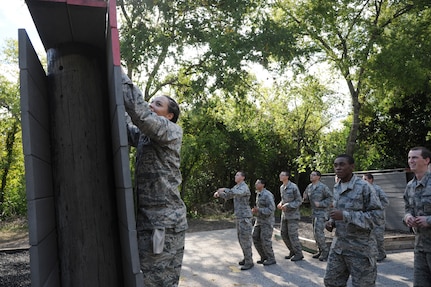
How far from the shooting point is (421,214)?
4.71 m

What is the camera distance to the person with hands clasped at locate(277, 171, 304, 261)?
9.11 m

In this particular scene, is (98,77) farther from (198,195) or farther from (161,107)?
(198,195)

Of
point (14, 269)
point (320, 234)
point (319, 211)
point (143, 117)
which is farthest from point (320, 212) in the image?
point (143, 117)

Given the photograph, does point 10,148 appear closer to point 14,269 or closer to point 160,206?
point 14,269

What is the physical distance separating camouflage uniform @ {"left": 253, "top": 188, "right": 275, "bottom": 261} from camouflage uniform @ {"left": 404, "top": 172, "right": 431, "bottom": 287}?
4.14 metres

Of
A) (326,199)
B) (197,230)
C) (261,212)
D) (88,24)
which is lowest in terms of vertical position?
(197,230)

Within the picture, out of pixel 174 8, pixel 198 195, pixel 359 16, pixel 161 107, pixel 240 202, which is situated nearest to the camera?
pixel 161 107

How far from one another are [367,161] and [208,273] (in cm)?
1840

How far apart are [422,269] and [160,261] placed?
338 centimetres

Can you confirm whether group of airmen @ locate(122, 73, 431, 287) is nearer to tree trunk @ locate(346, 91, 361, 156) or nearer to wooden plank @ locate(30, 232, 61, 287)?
wooden plank @ locate(30, 232, 61, 287)

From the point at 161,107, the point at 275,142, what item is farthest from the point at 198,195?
the point at 161,107

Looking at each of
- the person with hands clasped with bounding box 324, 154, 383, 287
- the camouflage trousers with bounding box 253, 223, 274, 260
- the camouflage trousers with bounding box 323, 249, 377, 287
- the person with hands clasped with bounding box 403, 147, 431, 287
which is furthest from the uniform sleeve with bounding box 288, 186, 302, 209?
the camouflage trousers with bounding box 323, 249, 377, 287

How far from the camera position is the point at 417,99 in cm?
1761

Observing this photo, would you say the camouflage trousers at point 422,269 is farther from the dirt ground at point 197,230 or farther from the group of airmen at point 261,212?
the dirt ground at point 197,230
